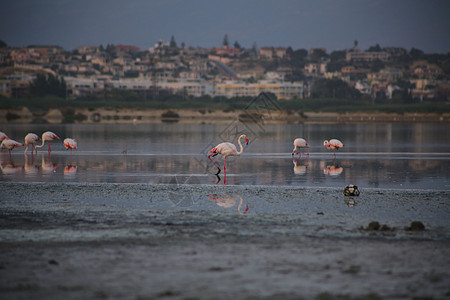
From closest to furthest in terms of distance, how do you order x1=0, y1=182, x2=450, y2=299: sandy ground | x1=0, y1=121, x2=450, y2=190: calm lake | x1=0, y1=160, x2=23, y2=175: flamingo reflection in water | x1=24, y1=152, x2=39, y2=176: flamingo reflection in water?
x1=0, y1=182, x2=450, y2=299: sandy ground < x1=0, y1=121, x2=450, y2=190: calm lake < x1=24, y1=152, x2=39, y2=176: flamingo reflection in water < x1=0, y1=160, x2=23, y2=175: flamingo reflection in water

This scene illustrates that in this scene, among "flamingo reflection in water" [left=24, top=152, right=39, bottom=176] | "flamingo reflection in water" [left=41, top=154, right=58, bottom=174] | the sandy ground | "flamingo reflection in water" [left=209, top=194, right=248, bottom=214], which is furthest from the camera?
"flamingo reflection in water" [left=41, top=154, right=58, bottom=174]

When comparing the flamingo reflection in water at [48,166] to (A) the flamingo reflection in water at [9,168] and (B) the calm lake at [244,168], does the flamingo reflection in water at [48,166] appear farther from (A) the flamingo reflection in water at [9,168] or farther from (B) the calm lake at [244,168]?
(A) the flamingo reflection in water at [9,168]

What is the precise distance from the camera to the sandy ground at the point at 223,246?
683cm

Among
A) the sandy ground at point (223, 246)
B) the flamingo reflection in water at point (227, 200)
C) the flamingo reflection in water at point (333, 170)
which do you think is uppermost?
the flamingo reflection in water at point (333, 170)

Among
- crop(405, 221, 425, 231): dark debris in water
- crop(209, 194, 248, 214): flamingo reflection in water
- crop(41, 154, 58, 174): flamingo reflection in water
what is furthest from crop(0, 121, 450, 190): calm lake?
crop(405, 221, 425, 231): dark debris in water

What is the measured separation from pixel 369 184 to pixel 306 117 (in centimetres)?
8999

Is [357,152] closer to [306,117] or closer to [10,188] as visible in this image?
[10,188]

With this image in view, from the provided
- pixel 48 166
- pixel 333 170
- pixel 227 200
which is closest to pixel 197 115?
pixel 48 166

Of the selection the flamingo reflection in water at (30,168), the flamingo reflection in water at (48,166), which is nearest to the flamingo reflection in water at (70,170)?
the flamingo reflection in water at (48,166)

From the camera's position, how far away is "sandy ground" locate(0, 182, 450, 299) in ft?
22.4

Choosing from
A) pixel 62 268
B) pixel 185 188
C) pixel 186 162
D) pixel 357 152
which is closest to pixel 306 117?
pixel 357 152

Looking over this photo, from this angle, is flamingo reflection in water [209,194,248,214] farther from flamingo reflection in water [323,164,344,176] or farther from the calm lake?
flamingo reflection in water [323,164,344,176]

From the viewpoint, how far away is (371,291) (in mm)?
6703

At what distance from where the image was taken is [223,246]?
873 centimetres
